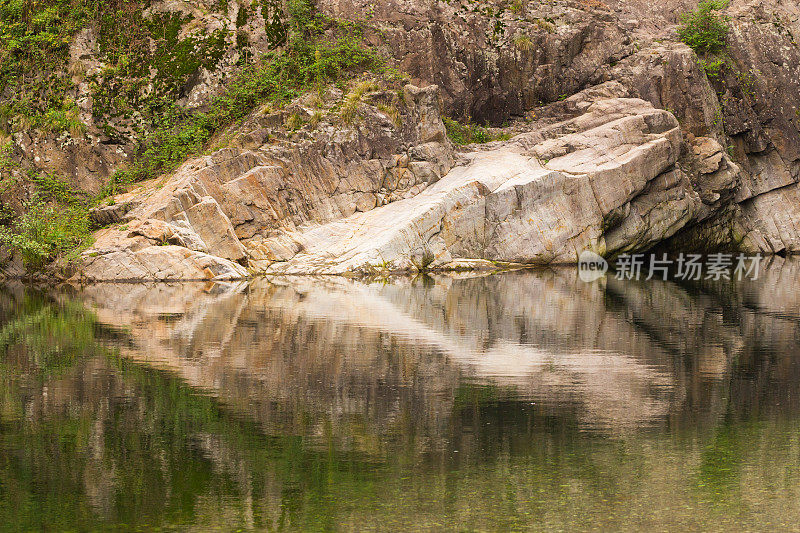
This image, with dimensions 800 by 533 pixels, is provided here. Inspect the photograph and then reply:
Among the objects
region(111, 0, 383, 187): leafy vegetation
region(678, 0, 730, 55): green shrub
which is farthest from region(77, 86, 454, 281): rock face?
region(678, 0, 730, 55): green shrub

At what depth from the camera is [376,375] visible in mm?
11750

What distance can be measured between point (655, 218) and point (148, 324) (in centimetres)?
2490

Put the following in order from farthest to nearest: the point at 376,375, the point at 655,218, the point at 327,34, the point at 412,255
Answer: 1. the point at 327,34
2. the point at 655,218
3. the point at 412,255
4. the point at 376,375

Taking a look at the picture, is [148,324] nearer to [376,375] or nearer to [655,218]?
[376,375]

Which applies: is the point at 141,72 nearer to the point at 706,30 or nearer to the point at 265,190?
the point at 265,190

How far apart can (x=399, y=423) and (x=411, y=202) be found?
2597 centimetres

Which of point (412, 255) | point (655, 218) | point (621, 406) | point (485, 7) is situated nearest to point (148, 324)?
point (621, 406)

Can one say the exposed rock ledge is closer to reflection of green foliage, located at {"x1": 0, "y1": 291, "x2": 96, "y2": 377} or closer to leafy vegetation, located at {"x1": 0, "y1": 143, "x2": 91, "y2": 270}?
leafy vegetation, located at {"x1": 0, "y1": 143, "x2": 91, "y2": 270}

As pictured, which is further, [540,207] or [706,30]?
[706,30]

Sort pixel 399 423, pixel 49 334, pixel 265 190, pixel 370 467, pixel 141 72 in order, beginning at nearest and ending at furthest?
1. pixel 370 467
2. pixel 399 423
3. pixel 49 334
4. pixel 265 190
5. pixel 141 72

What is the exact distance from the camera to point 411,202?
114 feet

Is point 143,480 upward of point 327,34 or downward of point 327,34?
downward

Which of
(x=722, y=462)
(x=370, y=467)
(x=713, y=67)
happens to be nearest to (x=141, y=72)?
(x=713, y=67)

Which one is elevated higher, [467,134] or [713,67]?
[713,67]
